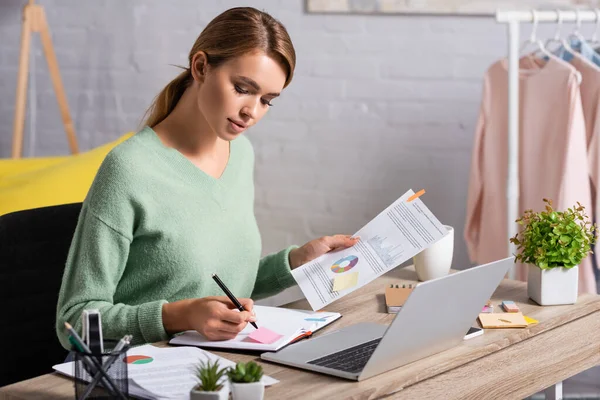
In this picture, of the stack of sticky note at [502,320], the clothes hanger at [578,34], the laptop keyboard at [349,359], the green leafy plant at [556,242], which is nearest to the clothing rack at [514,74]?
the clothes hanger at [578,34]

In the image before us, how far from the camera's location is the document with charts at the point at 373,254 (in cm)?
170

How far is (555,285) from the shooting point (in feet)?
5.98

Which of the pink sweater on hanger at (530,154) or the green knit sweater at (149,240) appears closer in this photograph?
the green knit sweater at (149,240)

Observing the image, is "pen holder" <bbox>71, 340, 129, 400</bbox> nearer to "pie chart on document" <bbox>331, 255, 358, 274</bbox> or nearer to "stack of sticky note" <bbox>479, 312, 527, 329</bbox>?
"pie chart on document" <bbox>331, 255, 358, 274</bbox>

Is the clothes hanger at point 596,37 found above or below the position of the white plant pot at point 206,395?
above

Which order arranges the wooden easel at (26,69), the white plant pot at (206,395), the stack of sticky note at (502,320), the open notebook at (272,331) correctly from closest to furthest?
the white plant pot at (206,395) → the open notebook at (272,331) → the stack of sticky note at (502,320) → the wooden easel at (26,69)

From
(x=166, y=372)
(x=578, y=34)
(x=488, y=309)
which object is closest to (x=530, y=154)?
(x=578, y=34)

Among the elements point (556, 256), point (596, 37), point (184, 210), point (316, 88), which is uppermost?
point (596, 37)

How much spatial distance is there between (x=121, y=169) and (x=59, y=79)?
188cm

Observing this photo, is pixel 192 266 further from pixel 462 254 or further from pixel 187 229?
pixel 462 254

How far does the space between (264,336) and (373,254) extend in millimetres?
290

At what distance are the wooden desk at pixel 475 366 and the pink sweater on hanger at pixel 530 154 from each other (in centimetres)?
65

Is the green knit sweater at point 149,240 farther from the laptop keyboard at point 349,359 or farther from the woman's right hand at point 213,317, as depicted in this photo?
the laptop keyboard at point 349,359

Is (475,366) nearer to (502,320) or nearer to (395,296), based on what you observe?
(502,320)
